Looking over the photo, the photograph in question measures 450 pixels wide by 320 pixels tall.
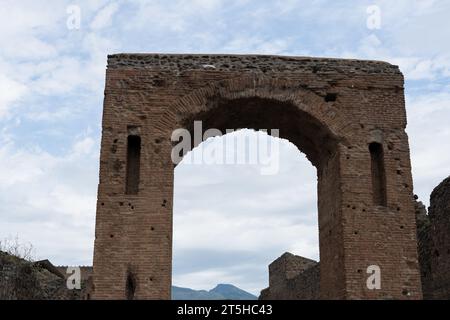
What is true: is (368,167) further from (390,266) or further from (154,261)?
(154,261)

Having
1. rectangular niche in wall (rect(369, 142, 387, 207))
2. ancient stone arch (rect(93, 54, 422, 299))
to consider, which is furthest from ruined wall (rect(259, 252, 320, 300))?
rectangular niche in wall (rect(369, 142, 387, 207))

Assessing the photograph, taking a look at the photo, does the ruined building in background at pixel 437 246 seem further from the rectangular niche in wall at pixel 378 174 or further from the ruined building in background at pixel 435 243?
the rectangular niche in wall at pixel 378 174

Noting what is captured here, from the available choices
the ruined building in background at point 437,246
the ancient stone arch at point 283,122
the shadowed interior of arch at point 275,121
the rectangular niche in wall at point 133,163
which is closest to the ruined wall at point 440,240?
the ruined building in background at point 437,246

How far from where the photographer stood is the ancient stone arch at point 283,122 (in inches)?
401

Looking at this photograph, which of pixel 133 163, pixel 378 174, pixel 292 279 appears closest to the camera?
pixel 133 163

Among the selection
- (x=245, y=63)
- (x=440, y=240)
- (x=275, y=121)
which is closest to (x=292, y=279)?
(x=440, y=240)

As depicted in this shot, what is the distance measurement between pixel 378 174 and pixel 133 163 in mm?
4421

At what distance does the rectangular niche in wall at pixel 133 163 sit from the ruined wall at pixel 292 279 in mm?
8188

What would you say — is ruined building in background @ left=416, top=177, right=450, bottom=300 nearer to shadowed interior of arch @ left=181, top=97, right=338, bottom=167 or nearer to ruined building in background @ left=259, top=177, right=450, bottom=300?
ruined building in background @ left=259, top=177, right=450, bottom=300

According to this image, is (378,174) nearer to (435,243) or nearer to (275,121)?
(275,121)

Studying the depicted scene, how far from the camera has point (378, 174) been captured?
11.1 m

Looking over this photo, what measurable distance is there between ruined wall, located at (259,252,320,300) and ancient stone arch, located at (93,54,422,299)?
6.59 metres
